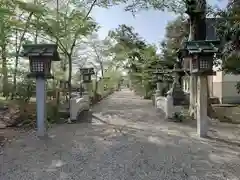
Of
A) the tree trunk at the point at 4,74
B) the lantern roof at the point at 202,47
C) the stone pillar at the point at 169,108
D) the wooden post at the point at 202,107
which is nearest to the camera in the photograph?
the lantern roof at the point at 202,47

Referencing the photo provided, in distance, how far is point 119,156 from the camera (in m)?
5.01

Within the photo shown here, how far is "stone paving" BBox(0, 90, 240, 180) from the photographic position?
404 cm

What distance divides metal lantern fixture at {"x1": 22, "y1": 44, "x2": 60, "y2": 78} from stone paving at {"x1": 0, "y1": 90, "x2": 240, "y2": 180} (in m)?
1.64

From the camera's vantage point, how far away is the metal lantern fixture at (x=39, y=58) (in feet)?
22.3

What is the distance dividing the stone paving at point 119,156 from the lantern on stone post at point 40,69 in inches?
18.5

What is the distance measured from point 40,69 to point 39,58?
0.29 metres

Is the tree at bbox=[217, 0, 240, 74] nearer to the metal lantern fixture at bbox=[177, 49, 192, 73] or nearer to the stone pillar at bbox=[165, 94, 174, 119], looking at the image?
the metal lantern fixture at bbox=[177, 49, 192, 73]

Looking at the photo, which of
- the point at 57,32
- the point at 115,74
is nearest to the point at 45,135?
the point at 57,32

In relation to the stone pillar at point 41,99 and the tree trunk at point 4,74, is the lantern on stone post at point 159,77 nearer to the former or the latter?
the tree trunk at point 4,74

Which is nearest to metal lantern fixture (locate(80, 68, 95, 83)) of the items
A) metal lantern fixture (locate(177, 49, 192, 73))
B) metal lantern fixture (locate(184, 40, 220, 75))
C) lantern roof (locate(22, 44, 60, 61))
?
metal lantern fixture (locate(177, 49, 192, 73))

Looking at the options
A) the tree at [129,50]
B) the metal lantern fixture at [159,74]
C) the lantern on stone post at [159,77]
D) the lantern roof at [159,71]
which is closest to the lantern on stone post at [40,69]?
the lantern on stone post at [159,77]

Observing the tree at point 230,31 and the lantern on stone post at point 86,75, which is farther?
the lantern on stone post at point 86,75

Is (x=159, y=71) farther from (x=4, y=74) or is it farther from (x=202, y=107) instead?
(x=202, y=107)

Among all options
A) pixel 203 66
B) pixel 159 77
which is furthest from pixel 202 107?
pixel 159 77
